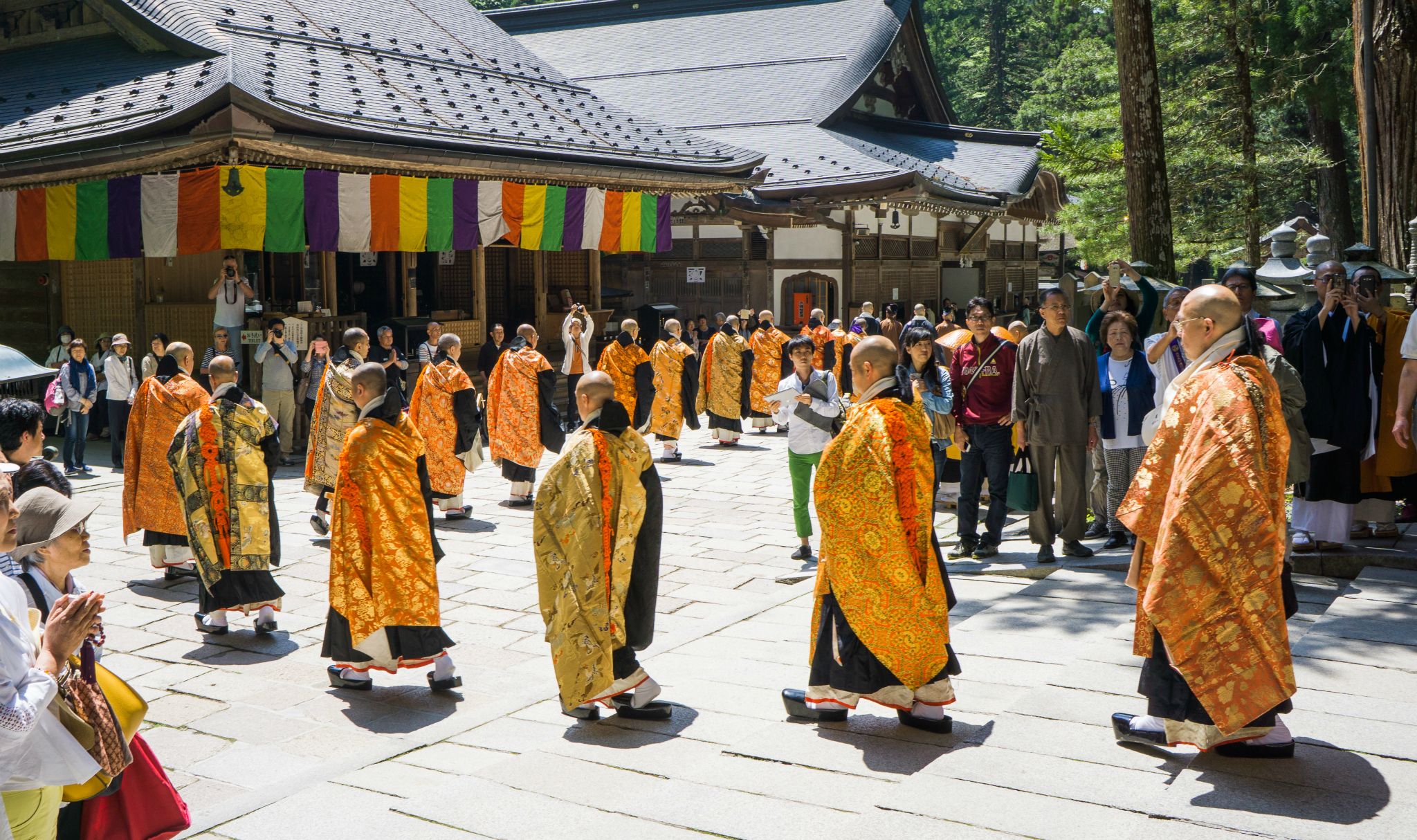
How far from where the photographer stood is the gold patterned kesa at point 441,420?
32.0 feet

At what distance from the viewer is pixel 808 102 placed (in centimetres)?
2338

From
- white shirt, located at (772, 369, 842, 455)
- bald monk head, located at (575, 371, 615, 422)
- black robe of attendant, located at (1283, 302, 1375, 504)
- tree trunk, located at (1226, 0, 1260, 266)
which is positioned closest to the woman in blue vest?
black robe of attendant, located at (1283, 302, 1375, 504)

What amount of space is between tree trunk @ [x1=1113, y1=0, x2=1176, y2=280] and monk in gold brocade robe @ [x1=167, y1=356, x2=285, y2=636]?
7.21 meters

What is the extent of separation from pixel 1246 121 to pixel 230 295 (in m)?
15.4

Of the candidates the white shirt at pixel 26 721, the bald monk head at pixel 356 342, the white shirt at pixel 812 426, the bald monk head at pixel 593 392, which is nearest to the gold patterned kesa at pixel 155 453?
the bald monk head at pixel 356 342

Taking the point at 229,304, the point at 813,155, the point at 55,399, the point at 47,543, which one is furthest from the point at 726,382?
the point at 47,543

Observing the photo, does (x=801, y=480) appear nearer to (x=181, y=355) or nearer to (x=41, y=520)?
(x=181, y=355)

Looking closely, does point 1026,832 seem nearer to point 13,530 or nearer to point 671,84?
point 13,530

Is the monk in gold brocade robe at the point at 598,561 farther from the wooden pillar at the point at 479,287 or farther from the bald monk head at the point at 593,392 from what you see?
the wooden pillar at the point at 479,287

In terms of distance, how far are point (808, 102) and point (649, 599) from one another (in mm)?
19625

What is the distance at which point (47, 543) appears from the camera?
3070 mm

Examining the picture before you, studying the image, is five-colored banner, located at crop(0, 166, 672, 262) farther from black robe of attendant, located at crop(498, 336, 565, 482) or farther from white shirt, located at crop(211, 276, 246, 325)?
black robe of attendant, located at crop(498, 336, 565, 482)

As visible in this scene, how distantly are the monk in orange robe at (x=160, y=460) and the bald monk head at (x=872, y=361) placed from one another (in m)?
4.36

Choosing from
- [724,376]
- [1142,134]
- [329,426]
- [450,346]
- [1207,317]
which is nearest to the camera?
[1207,317]
